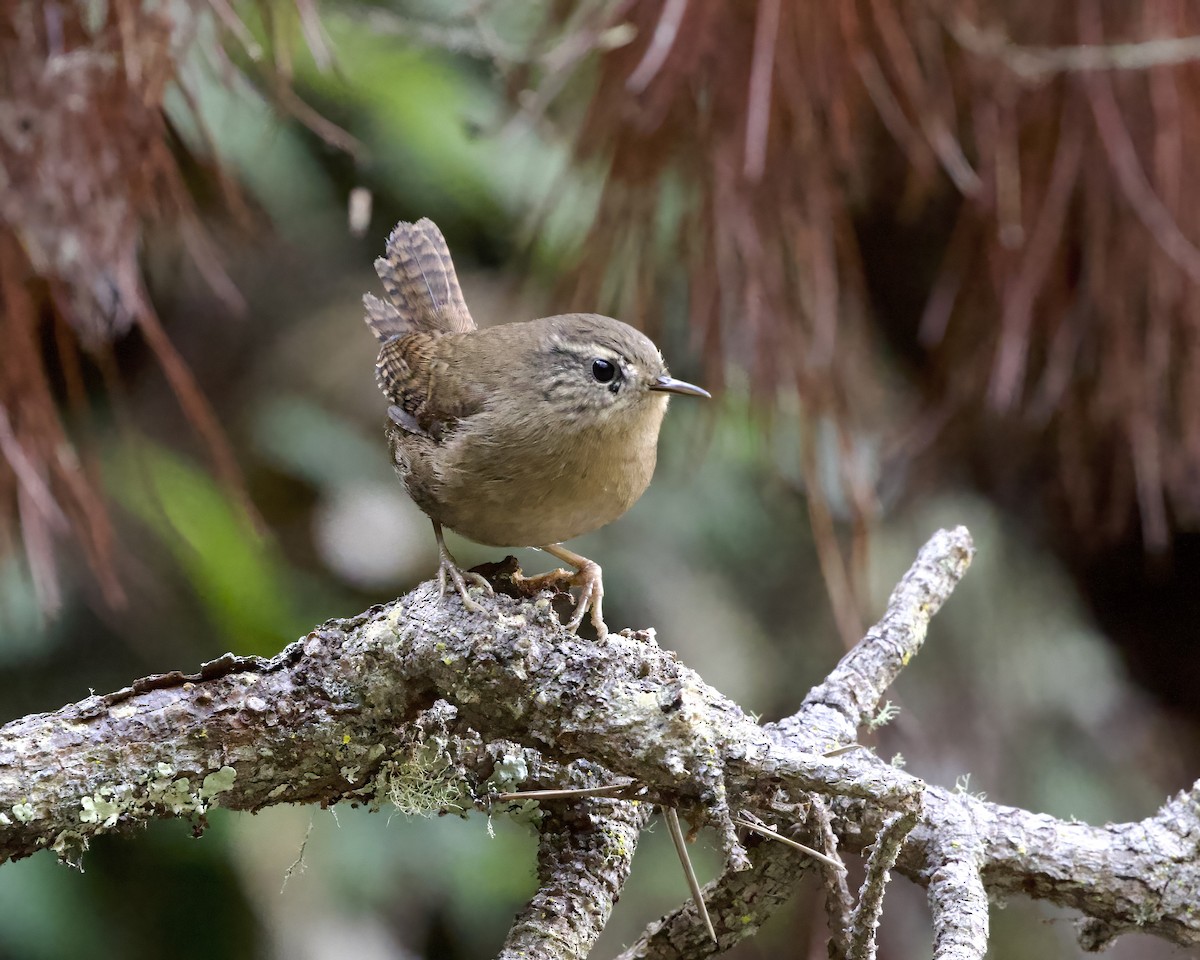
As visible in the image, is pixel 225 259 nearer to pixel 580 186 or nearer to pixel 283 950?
pixel 580 186

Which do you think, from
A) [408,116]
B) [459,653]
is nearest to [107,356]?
[408,116]

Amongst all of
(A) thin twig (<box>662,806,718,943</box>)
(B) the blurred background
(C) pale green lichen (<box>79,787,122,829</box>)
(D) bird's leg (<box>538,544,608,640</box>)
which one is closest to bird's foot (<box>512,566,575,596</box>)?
(D) bird's leg (<box>538,544,608,640</box>)

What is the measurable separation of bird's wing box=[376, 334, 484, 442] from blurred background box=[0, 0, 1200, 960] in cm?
40

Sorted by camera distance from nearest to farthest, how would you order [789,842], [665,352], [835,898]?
[789,842] < [835,898] < [665,352]

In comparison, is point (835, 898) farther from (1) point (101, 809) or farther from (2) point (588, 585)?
(1) point (101, 809)

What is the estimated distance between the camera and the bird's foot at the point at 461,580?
1452 mm

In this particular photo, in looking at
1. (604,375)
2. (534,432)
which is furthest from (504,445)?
(604,375)

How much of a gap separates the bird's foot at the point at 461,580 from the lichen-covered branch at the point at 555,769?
0.02 metres

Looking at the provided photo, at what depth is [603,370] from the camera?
1.81 meters

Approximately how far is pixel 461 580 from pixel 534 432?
30 cm

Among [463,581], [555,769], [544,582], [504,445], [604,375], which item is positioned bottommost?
[555,769]

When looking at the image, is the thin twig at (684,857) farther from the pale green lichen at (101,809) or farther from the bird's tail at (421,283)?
the bird's tail at (421,283)

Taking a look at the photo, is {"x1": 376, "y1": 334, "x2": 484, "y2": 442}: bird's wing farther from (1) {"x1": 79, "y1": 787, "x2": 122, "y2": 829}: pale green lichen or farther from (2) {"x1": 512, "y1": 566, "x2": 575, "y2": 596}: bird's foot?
(1) {"x1": 79, "y1": 787, "x2": 122, "y2": 829}: pale green lichen

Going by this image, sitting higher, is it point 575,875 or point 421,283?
point 421,283
